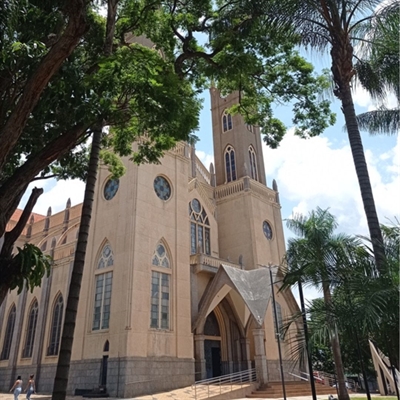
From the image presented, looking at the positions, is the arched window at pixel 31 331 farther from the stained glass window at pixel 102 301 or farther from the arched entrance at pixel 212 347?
the arched entrance at pixel 212 347

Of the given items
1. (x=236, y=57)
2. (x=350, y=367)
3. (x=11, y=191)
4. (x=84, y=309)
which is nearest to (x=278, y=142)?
(x=236, y=57)

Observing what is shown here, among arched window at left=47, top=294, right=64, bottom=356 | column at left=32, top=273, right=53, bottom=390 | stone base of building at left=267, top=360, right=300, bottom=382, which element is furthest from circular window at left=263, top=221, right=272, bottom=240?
column at left=32, top=273, right=53, bottom=390

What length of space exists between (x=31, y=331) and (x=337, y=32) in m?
25.1

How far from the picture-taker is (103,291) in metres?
21.6

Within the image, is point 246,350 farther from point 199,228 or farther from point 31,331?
point 31,331

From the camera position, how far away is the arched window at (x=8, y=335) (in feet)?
88.3

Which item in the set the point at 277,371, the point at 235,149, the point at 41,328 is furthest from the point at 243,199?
the point at 41,328

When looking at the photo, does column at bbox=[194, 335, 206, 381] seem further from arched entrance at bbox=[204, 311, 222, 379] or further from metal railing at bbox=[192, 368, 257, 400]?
arched entrance at bbox=[204, 311, 222, 379]

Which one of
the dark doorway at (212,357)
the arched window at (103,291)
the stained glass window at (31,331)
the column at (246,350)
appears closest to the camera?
the arched window at (103,291)

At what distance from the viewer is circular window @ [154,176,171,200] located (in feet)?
78.8

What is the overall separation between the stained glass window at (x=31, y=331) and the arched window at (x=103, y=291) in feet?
23.5

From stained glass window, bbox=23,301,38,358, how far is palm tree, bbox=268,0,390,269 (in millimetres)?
23678

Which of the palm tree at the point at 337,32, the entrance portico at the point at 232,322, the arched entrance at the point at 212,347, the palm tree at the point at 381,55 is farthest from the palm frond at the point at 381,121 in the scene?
the arched entrance at the point at 212,347

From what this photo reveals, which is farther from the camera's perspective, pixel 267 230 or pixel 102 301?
pixel 267 230
